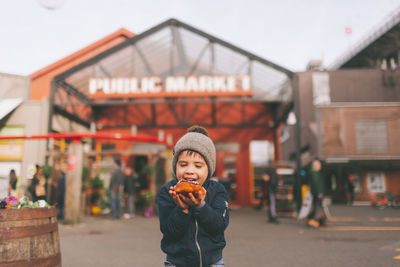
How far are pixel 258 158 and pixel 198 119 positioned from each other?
412cm

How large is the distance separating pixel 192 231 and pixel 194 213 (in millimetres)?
202

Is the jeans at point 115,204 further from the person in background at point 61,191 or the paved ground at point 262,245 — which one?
the paved ground at point 262,245

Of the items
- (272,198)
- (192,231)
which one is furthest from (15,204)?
(272,198)

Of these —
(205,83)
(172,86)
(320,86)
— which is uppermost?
(320,86)

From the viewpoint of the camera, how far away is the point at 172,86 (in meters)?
14.8

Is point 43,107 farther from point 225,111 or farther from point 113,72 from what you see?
point 225,111

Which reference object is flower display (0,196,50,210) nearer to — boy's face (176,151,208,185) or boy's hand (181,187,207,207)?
boy's face (176,151,208,185)

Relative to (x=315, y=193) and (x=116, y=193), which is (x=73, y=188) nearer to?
(x=116, y=193)

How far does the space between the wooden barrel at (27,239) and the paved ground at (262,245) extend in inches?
83.6

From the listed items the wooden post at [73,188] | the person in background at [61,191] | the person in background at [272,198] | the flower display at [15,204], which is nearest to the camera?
the flower display at [15,204]

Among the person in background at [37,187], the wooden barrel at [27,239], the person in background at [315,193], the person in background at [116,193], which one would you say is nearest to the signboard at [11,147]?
the person in background at [116,193]

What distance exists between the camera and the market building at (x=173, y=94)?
14.7 meters

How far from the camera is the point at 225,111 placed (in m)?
19.8

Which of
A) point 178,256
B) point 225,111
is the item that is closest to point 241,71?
point 225,111
